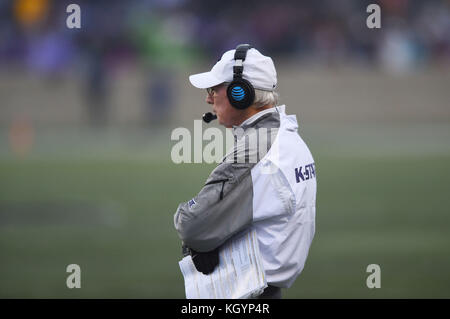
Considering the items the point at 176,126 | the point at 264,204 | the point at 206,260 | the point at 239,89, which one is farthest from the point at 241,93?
the point at 176,126

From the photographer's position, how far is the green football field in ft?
29.8

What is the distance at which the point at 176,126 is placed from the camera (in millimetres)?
25031

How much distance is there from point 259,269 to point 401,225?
8542 mm

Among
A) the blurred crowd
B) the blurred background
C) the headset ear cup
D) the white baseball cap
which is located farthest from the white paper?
the blurred crowd

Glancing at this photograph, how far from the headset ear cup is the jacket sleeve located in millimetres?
337

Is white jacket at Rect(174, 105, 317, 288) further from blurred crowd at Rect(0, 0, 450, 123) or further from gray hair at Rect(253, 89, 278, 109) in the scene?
blurred crowd at Rect(0, 0, 450, 123)

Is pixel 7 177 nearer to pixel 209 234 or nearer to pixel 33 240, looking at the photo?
pixel 33 240

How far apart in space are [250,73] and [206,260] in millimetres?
1006

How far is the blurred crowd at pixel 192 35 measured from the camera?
83.6 ft

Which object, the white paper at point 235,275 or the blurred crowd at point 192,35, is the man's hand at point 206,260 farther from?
the blurred crowd at point 192,35

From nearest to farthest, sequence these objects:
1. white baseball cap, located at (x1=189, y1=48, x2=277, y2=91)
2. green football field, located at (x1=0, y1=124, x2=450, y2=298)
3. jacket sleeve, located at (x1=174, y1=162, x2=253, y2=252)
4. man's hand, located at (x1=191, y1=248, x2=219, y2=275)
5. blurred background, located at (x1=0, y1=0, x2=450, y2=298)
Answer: jacket sleeve, located at (x1=174, y1=162, x2=253, y2=252)
man's hand, located at (x1=191, y1=248, x2=219, y2=275)
white baseball cap, located at (x1=189, y1=48, x2=277, y2=91)
green football field, located at (x1=0, y1=124, x2=450, y2=298)
blurred background, located at (x1=0, y1=0, x2=450, y2=298)

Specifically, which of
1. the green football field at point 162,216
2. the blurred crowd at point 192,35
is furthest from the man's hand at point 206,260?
the blurred crowd at point 192,35

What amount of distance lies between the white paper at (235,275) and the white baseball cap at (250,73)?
2.61 ft

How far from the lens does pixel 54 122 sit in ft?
84.9
